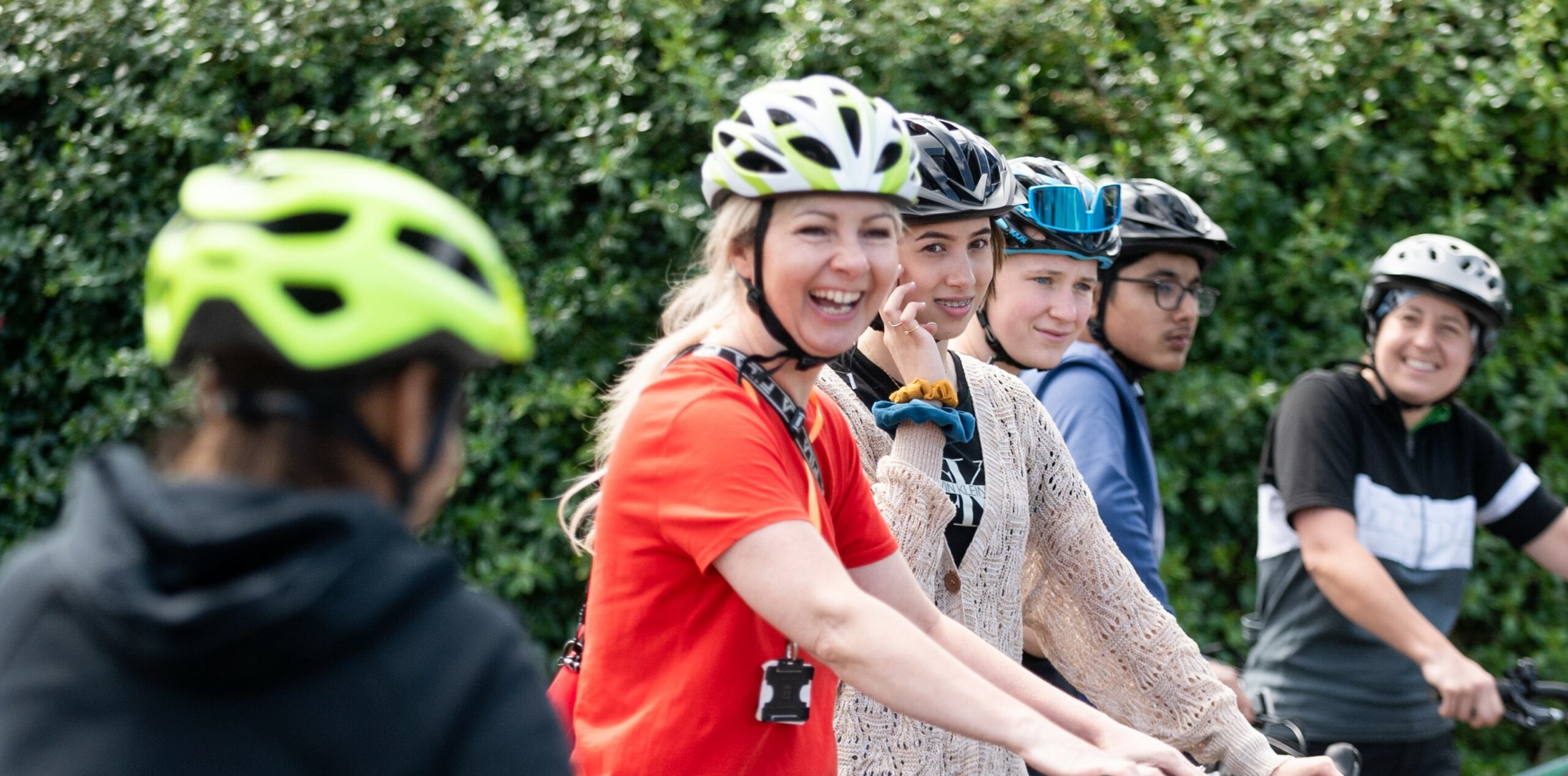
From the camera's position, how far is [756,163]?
2.51 meters

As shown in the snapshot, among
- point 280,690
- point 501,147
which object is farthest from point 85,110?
point 280,690

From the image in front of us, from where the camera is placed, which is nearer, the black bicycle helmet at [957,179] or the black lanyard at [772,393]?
the black lanyard at [772,393]

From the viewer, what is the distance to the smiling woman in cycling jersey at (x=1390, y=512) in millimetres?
4805

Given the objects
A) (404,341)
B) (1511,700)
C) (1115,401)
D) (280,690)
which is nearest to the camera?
(280,690)

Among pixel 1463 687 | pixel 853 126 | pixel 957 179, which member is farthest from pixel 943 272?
pixel 1463 687

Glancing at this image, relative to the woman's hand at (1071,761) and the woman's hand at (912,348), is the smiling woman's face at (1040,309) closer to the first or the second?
the woman's hand at (912,348)

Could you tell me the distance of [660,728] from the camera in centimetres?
228

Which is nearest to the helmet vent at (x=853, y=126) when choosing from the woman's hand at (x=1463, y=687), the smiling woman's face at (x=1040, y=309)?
the smiling woman's face at (x=1040, y=309)

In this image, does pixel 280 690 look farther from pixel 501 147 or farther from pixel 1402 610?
pixel 501 147

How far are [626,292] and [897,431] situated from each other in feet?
9.83

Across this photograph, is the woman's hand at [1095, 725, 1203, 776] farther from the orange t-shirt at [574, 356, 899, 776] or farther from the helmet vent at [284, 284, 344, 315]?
the helmet vent at [284, 284, 344, 315]

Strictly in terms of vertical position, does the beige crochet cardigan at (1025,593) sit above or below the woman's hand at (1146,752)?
below

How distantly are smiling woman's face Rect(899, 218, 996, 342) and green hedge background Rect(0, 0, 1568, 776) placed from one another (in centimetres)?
257


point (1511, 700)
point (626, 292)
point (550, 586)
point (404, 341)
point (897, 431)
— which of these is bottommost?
point (550, 586)
